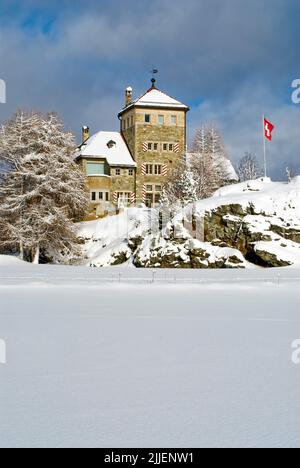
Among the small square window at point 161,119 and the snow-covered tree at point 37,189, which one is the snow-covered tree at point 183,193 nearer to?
the snow-covered tree at point 37,189

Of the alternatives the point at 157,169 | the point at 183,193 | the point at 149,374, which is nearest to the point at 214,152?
the point at 157,169

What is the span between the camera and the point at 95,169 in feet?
199

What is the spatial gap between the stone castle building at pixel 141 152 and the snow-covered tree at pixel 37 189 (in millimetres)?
18799

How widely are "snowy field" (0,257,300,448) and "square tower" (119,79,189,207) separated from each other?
154ft

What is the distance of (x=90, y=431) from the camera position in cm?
529

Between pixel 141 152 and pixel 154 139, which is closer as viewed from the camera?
pixel 141 152

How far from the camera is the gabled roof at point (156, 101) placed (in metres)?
63.1

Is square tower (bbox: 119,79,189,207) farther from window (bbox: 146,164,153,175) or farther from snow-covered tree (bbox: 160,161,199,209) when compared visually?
snow-covered tree (bbox: 160,161,199,209)

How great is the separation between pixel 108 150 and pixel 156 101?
28.7 feet

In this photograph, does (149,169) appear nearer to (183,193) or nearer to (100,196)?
(100,196)

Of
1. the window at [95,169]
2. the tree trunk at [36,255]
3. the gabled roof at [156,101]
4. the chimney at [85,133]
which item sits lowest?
the tree trunk at [36,255]

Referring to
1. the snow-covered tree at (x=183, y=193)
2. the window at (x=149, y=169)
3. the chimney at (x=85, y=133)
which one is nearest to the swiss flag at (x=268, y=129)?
the snow-covered tree at (x=183, y=193)

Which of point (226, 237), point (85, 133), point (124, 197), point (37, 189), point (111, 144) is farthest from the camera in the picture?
point (85, 133)

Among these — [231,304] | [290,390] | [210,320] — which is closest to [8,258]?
[231,304]
